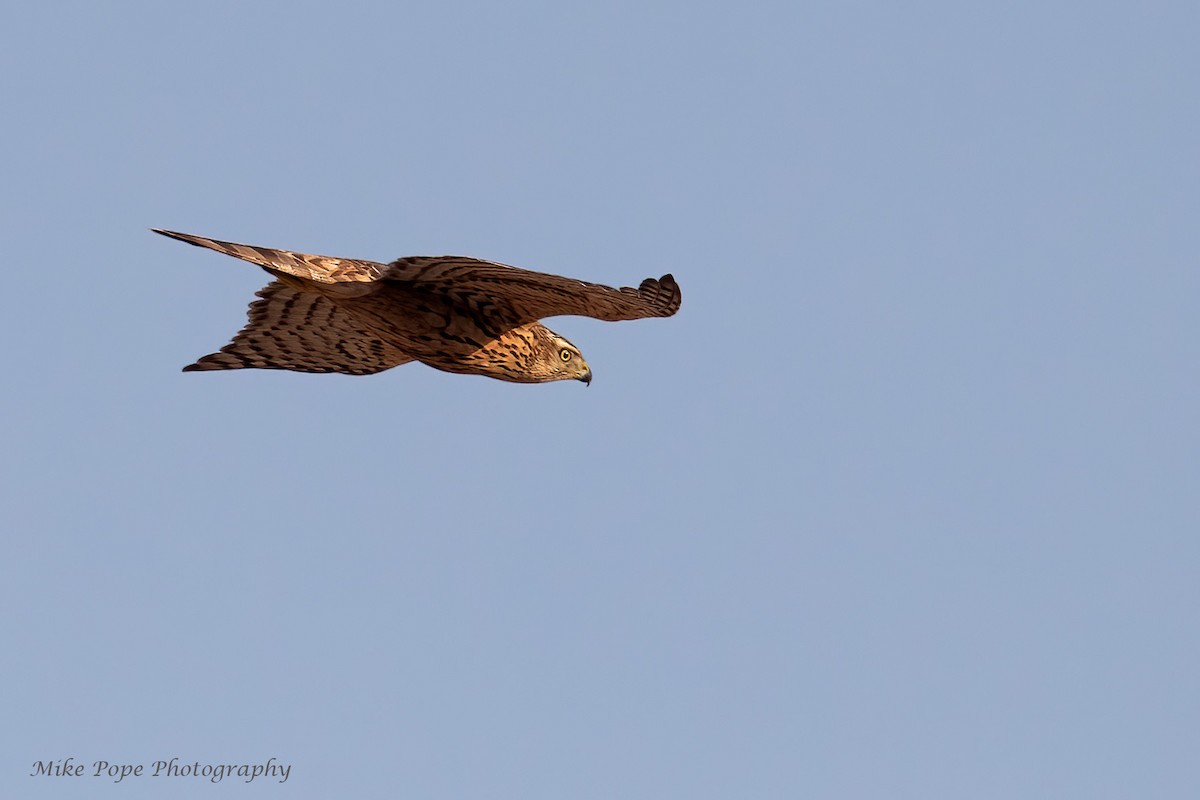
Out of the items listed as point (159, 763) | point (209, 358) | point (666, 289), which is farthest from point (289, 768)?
point (666, 289)

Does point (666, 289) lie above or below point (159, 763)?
above

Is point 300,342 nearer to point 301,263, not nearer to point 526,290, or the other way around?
point 301,263

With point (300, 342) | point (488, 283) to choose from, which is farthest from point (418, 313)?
point (300, 342)

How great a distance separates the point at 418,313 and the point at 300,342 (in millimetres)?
1961

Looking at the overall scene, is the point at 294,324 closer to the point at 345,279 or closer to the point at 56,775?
the point at 345,279

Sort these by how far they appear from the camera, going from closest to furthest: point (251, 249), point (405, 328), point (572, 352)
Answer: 1. point (251, 249)
2. point (405, 328)
3. point (572, 352)

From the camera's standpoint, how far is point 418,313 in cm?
1262

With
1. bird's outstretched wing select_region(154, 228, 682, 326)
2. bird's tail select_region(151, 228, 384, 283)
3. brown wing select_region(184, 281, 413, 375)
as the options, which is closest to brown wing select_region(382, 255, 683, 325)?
bird's outstretched wing select_region(154, 228, 682, 326)

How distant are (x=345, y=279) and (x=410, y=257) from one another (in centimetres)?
110

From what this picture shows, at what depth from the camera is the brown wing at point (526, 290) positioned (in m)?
11.4

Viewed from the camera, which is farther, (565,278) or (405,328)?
(405,328)

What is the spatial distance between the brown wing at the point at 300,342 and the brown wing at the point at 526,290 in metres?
1.58

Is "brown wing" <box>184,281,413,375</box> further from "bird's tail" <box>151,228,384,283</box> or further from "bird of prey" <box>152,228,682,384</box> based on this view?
"bird's tail" <box>151,228,384,283</box>

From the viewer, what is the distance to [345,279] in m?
12.5
